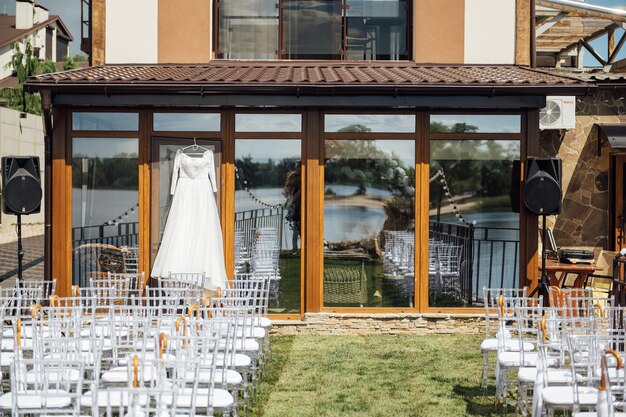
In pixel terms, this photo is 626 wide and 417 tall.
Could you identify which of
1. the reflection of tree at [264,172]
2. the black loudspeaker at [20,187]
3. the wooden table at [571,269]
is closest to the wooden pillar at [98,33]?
the black loudspeaker at [20,187]

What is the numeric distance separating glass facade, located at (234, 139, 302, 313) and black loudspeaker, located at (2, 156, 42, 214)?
231 cm

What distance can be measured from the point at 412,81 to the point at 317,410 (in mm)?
4203

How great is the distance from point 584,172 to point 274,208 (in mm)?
5553

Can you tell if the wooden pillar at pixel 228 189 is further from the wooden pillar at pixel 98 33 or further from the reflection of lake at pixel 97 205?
the wooden pillar at pixel 98 33

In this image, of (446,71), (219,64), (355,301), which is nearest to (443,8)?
(446,71)

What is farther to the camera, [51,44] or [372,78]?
[51,44]

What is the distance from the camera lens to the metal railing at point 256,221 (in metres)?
10.1

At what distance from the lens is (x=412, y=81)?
952 cm

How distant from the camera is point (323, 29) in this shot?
11.2 metres

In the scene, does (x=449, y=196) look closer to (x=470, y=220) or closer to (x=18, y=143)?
(x=470, y=220)

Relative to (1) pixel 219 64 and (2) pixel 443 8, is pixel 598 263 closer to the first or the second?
(2) pixel 443 8

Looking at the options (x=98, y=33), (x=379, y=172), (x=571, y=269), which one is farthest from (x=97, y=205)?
(x=571, y=269)

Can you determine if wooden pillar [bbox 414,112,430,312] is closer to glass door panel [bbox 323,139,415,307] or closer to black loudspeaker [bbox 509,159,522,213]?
glass door panel [bbox 323,139,415,307]

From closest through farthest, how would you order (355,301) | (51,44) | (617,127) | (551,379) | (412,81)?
(551,379)
(412,81)
(355,301)
(617,127)
(51,44)
